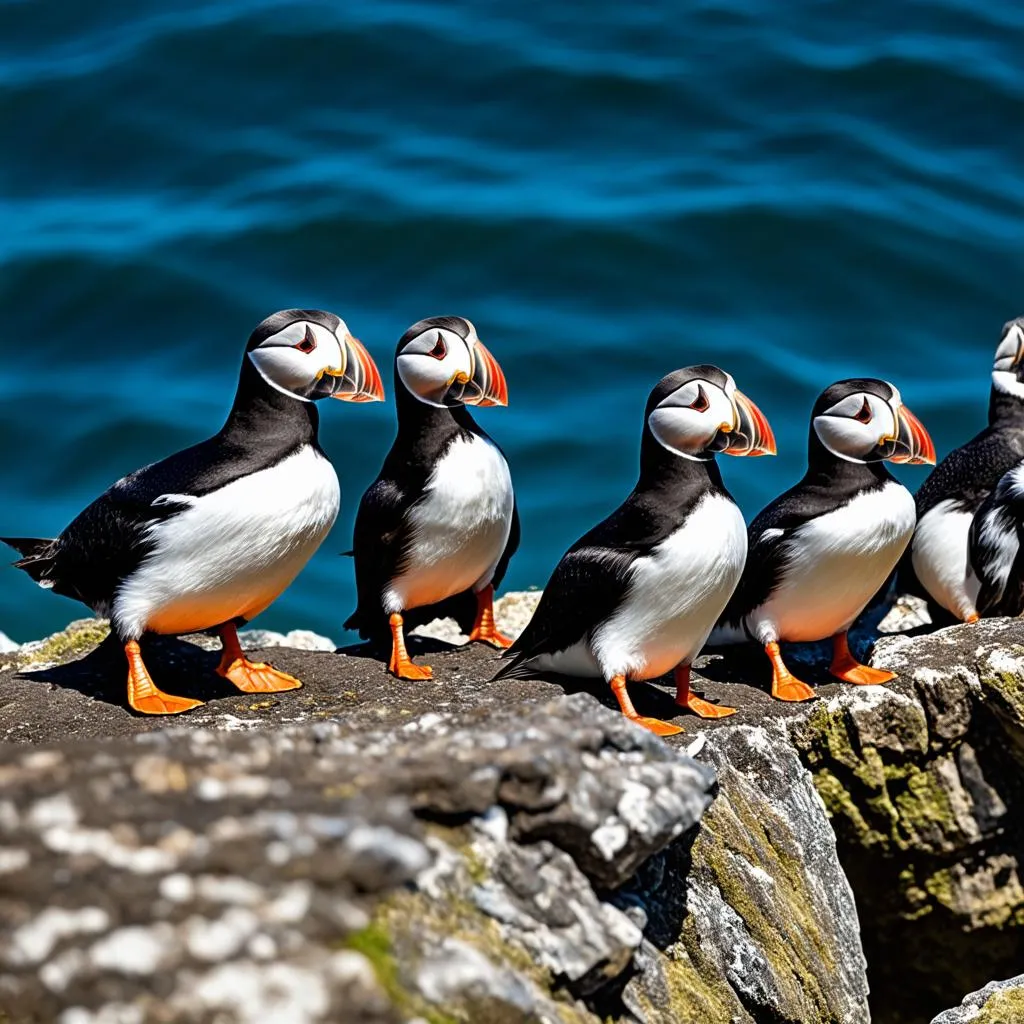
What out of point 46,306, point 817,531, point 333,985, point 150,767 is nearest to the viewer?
point 333,985

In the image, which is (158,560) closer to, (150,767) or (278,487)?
(278,487)

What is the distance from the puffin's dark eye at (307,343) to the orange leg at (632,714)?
1895 mm

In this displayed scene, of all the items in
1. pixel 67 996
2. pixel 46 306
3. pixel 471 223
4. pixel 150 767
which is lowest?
pixel 46 306

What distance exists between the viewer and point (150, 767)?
4.13m

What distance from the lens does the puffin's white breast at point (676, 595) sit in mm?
6789

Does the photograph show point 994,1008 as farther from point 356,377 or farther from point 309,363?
point 309,363

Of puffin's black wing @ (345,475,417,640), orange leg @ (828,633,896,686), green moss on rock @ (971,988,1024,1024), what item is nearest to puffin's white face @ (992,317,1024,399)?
orange leg @ (828,633,896,686)

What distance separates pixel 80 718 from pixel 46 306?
1300cm

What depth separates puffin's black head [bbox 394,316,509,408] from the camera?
301 inches

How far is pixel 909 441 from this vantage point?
7691 mm

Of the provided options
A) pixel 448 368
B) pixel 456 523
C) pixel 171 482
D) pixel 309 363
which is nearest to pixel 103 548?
pixel 171 482

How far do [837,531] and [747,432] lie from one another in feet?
Answer: 2.74

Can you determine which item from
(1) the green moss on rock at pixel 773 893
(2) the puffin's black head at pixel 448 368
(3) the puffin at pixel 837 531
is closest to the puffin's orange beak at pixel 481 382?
(2) the puffin's black head at pixel 448 368

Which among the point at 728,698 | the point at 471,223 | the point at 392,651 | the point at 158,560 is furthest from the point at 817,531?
the point at 471,223
